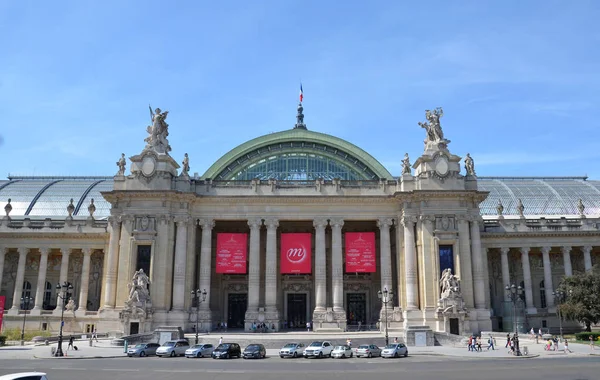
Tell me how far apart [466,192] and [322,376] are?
41.1 metres

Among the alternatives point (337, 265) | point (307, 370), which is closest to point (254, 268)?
point (337, 265)

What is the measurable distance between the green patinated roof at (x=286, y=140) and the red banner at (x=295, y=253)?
19.9 m

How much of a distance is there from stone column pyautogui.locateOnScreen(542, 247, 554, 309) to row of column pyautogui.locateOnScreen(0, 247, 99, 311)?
197 ft

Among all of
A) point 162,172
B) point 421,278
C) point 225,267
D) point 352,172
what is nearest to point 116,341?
point 225,267

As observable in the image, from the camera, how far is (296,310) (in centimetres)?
6988

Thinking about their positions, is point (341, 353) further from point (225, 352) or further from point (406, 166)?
point (406, 166)

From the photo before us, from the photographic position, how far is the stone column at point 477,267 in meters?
61.5

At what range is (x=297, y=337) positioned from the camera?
5306 cm

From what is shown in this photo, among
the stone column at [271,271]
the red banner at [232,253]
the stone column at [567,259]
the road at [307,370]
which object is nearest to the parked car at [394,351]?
the road at [307,370]

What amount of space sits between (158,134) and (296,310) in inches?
1159

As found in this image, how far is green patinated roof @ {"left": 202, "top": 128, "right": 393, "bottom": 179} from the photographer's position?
78.6m

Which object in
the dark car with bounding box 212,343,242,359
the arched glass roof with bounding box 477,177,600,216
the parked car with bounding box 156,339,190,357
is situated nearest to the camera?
the dark car with bounding box 212,343,242,359

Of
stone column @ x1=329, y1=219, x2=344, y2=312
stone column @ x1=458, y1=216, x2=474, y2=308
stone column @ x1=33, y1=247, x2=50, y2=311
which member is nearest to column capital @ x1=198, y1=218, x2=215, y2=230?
stone column @ x1=329, y1=219, x2=344, y2=312

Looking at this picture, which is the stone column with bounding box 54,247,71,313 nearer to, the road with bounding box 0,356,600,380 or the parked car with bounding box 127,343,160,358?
the parked car with bounding box 127,343,160,358
